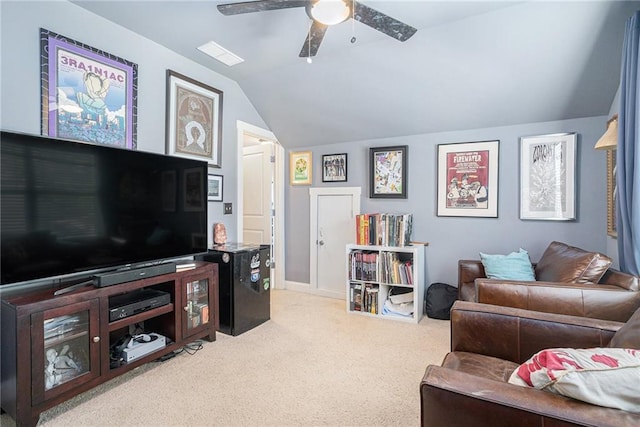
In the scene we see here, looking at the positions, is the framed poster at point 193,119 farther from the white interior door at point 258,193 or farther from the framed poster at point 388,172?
the framed poster at point 388,172

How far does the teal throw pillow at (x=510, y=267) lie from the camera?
2543 mm

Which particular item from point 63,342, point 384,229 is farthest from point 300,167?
point 63,342

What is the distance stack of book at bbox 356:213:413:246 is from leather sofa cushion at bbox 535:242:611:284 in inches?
48.1

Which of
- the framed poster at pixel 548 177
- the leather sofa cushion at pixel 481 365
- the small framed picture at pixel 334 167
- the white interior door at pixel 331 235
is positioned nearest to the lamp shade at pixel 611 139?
the framed poster at pixel 548 177

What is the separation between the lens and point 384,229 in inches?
131

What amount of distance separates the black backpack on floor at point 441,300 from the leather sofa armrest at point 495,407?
2399 mm

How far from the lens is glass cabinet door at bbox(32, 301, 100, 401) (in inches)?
63.4

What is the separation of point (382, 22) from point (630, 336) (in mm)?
1868

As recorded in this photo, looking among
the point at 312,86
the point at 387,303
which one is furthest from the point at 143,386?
the point at 312,86

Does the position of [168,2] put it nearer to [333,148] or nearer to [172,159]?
[172,159]

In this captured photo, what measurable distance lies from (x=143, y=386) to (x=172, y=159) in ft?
5.33

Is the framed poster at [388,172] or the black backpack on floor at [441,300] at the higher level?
the framed poster at [388,172]

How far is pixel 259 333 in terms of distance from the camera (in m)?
2.82

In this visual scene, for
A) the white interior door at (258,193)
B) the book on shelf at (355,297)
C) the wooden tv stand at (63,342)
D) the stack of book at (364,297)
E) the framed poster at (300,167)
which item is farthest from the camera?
the white interior door at (258,193)
